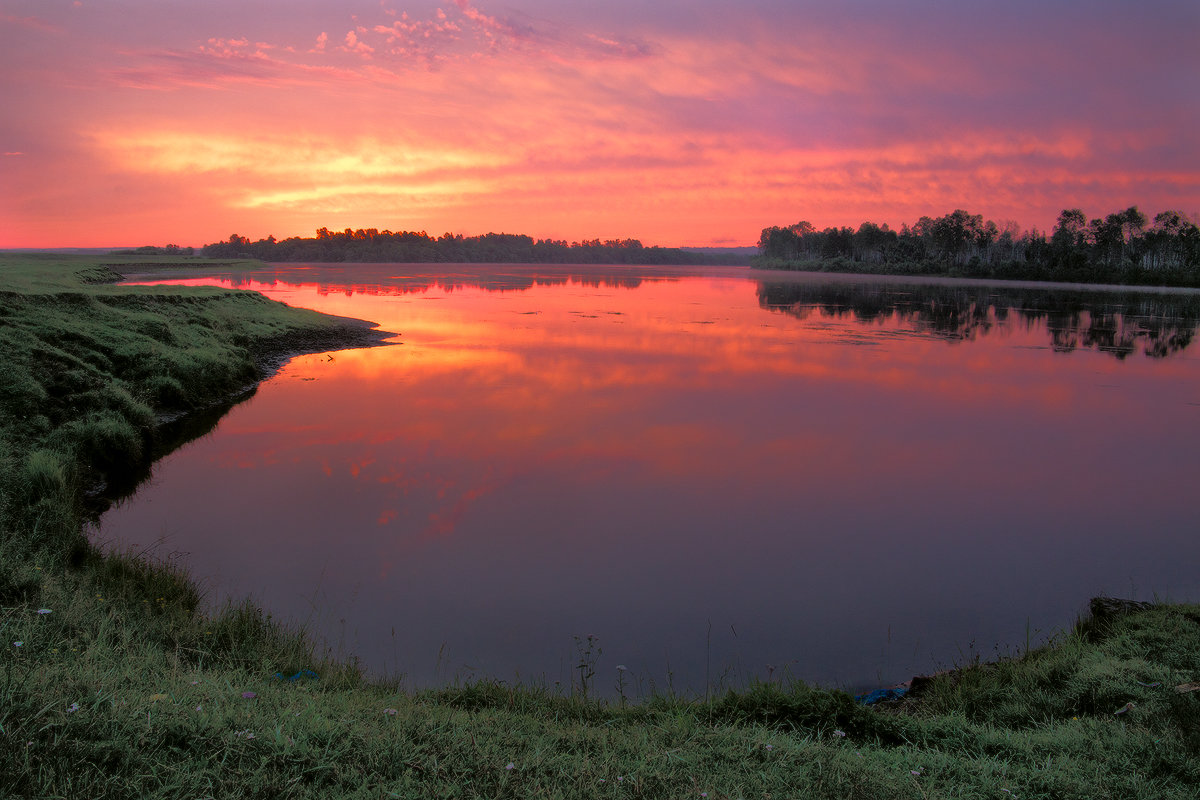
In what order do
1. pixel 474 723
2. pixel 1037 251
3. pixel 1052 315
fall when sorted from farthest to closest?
pixel 1037 251 < pixel 1052 315 < pixel 474 723

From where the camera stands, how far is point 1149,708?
427 centimetres

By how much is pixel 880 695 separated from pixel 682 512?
418cm

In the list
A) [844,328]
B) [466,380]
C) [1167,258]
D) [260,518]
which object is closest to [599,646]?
[260,518]

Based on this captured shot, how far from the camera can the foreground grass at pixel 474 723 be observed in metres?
3.14

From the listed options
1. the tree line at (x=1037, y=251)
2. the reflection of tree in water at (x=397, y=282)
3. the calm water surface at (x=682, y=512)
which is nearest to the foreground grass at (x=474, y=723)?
the calm water surface at (x=682, y=512)

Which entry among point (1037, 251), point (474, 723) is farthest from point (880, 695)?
point (1037, 251)

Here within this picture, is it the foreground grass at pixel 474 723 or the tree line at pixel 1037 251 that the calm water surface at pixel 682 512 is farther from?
the tree line at pixel 1037 251

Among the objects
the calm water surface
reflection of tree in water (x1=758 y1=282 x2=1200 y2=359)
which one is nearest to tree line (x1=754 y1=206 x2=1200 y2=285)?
reflection of tree in water (x1=758 y1=282 x2=1200 y2=359)

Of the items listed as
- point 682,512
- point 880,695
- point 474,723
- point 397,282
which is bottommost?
point 880,695

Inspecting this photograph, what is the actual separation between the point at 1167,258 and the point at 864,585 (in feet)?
373

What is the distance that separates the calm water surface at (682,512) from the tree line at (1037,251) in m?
82.8

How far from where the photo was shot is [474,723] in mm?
3914

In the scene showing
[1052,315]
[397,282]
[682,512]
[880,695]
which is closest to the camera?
[880,695]

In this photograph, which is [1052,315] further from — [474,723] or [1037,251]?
[1037,251]
